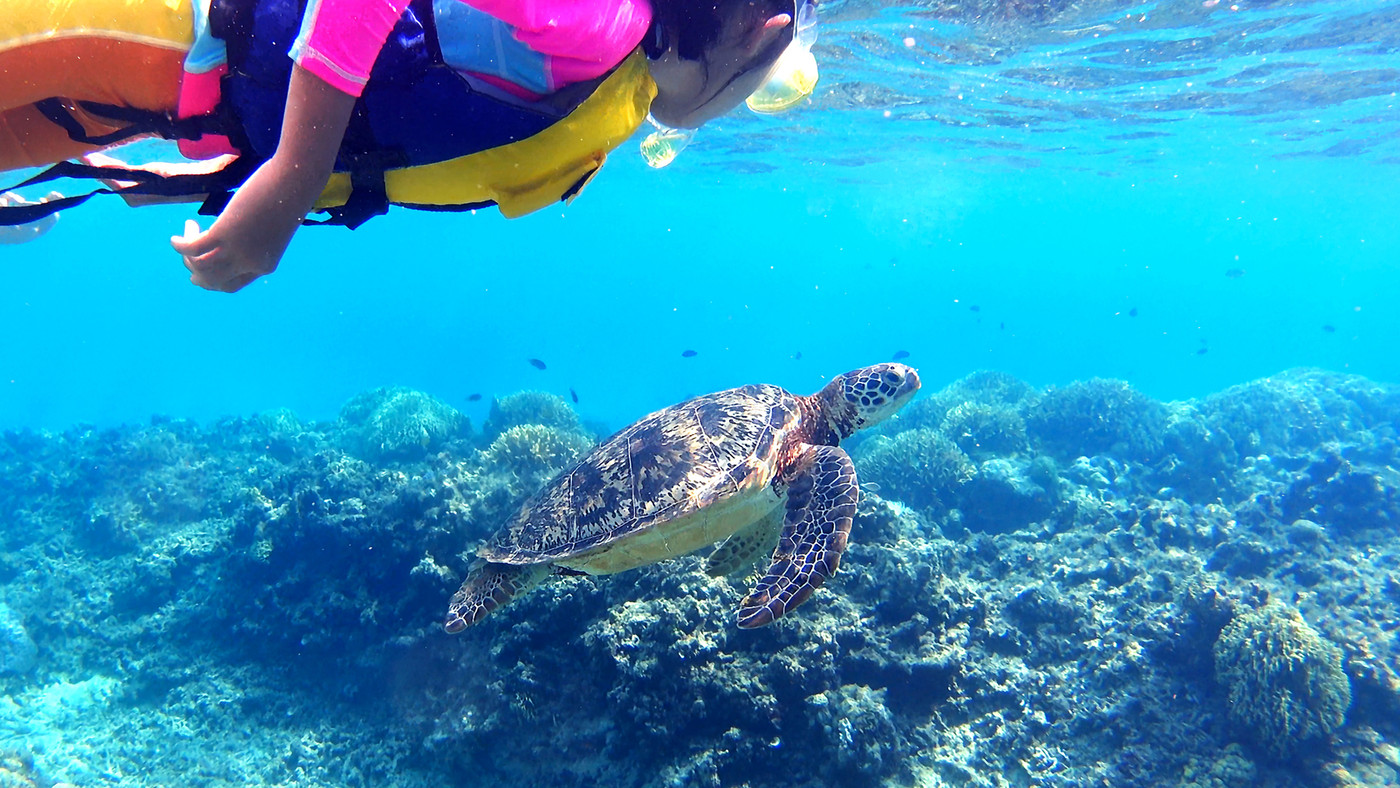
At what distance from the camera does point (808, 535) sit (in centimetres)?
438

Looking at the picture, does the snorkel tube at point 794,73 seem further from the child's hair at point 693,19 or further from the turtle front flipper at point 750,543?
the turtle front flipper at point 750,543

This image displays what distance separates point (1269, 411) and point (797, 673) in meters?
16.2

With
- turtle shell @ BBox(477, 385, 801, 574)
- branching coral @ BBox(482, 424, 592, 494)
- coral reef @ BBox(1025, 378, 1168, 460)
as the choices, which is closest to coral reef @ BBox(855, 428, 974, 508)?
coral reef @ BBox(1025, 378, 1168, 460)

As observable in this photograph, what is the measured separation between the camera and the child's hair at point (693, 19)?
184 centimetres

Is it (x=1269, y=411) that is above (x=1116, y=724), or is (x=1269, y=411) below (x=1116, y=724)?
below

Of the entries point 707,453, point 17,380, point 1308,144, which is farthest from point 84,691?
point 17,380

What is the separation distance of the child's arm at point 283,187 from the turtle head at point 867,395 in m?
4.92

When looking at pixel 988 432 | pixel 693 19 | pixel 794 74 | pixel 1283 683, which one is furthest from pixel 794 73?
pixel 988 432

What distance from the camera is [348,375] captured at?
9262cm

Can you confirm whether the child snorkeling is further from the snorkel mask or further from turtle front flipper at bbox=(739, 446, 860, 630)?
turtle front flipper at bbox=(739, 446, 860, 630)

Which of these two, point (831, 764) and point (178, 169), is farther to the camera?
point (831, 764)

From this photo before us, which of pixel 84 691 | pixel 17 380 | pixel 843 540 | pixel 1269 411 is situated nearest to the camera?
pixel 843 540

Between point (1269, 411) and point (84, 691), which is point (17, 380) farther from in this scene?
point (1269, 411)

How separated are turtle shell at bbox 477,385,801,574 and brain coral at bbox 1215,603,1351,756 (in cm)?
465
